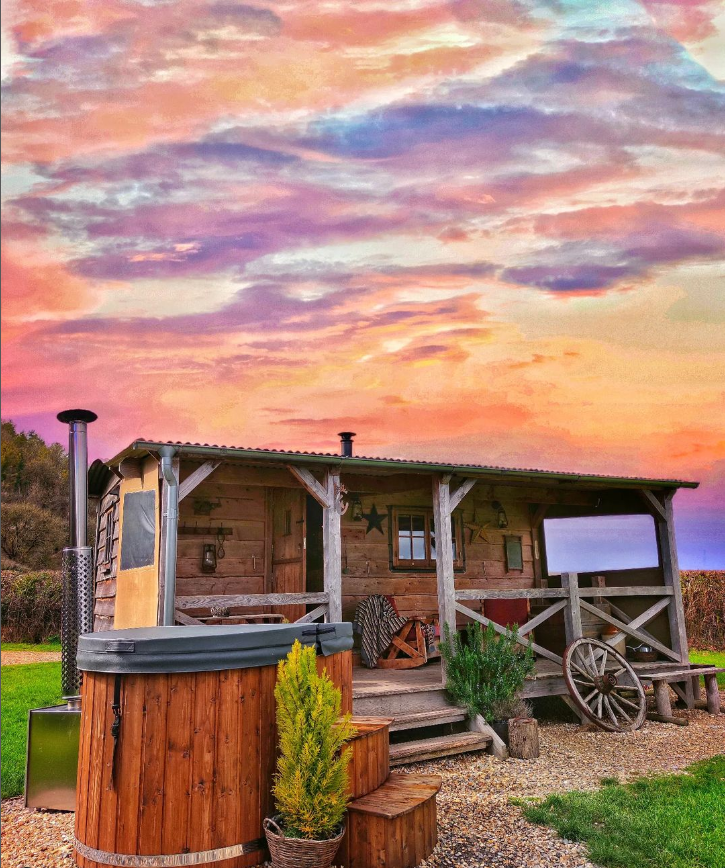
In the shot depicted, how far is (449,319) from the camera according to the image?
15.1 metres

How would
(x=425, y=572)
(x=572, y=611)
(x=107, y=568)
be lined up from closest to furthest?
1. (x=572, y=611)
2. (x=107, y=568)
3. (x=425, y=572)

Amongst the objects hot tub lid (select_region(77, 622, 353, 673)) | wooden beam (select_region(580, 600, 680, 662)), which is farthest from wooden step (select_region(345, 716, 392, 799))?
wooden beam (select_region(580, 600, 680, 662))

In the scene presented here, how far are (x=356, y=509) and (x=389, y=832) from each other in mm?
7560

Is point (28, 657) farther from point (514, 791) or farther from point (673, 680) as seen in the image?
point (514, 791)

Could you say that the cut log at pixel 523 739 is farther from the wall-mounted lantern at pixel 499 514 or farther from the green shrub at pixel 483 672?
the wall-mounted lantern at pixel 499 514

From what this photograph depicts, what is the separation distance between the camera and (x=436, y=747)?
7.60m

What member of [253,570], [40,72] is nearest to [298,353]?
[253,570]

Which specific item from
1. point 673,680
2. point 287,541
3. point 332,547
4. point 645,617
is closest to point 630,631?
point 645,617

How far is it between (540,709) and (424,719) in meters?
3.26

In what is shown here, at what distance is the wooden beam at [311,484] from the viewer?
8.74 metres

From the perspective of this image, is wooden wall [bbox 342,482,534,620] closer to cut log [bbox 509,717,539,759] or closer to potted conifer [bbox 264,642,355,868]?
cut log [bbox 509,717,539,759]

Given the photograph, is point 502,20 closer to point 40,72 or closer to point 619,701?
point 40,72

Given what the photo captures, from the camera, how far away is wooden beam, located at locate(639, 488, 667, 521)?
11273 millimetres

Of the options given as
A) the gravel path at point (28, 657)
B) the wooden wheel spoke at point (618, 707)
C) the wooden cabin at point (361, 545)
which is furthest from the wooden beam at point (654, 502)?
the gravel path at point (28, 657)
